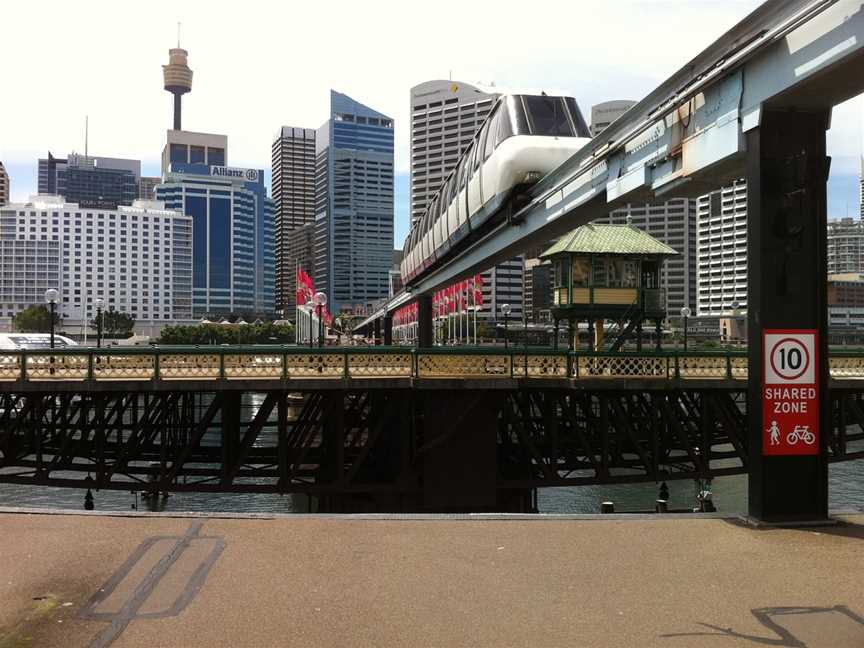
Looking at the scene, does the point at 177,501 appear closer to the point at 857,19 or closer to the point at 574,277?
the point at 574,277

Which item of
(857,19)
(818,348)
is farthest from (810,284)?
(857,19)

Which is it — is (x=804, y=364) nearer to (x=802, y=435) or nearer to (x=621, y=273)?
(x=802, y=435)

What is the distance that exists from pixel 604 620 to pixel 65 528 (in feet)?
22.1

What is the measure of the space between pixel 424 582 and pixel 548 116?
16538mm

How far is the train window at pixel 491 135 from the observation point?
22.4 m

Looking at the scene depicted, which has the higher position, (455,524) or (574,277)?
(574,277)

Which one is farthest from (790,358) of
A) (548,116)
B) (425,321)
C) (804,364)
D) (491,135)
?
(425,321)

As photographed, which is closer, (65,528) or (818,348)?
(65,528)

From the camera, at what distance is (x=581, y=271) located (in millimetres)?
28719

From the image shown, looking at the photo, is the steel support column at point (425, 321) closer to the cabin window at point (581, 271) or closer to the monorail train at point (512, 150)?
the cabin window at point (581, 271)

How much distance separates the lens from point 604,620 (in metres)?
6.29

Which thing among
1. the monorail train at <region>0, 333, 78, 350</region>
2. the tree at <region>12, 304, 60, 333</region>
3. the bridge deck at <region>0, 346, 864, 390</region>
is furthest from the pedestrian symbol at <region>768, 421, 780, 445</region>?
the tree at <region>12, 304, 60, 333</region>

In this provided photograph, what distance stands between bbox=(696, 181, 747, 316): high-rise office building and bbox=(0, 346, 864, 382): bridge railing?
149941mm

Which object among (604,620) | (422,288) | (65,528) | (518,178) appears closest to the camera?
(604,620)
